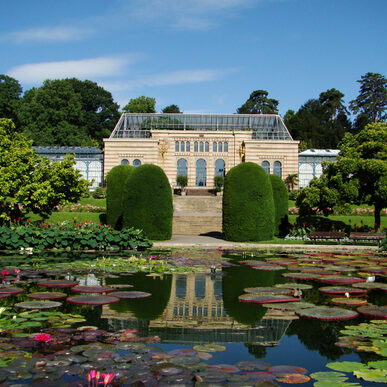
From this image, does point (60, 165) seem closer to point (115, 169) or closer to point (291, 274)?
point (115, 169)

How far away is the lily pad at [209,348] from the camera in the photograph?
4.86 meters

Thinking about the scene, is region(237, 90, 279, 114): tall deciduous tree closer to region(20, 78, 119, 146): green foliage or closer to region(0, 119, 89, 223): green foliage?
region(20, 78, 119, 146): green foliage

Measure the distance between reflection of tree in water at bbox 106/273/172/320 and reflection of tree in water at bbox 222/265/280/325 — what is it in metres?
1.00

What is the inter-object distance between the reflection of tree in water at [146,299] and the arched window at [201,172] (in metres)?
38.7

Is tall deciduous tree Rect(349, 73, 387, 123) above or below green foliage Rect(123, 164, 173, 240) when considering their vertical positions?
above

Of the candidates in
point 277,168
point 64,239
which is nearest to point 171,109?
point 277,168

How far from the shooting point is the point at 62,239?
15.4m

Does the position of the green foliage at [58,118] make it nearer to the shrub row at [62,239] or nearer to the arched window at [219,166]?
the arched window at [219,166]

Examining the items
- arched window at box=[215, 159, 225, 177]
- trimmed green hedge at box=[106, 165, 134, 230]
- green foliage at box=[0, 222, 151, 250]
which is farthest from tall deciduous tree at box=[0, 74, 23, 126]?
green foliage at box=[0, 222, 151, 250]

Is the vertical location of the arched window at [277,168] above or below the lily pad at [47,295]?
above

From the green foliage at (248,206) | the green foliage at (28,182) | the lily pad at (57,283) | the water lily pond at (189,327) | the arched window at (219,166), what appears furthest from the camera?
the arched window at (219,166)

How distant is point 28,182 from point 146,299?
39.3 feet

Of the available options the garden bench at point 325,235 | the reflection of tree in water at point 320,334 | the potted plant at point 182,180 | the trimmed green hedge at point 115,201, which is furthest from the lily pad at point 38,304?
the potted plant at point 182,180

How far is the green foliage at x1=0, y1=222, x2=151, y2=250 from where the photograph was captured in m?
15.0
